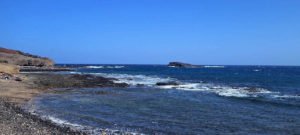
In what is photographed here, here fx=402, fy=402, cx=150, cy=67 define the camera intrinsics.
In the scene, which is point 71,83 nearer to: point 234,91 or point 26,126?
point 234,91

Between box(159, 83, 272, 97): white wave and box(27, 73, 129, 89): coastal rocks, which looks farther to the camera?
box(27, 73, 129, 89): coastal rocks

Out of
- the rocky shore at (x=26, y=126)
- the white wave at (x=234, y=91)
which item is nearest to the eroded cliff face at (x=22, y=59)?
the white wave at (x=234, y=91)

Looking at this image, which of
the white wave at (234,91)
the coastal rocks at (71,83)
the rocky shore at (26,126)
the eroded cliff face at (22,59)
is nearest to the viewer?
the rocky shore at (26,126)

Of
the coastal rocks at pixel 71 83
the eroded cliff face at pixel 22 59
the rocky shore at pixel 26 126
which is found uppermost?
the eroded cliff face at pixel 22 59

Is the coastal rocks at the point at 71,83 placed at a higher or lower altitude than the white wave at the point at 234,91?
higher

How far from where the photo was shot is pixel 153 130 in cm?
2028

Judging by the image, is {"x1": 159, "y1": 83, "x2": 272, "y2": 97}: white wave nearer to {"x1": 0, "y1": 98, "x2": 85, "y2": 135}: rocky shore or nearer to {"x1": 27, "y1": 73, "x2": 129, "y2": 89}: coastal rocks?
{"x1": 27, "y1": 73, "x2": 129, "y2": 89}: coastal rocks

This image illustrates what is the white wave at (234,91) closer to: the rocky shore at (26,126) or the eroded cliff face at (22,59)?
the rocky shore at (26,126)

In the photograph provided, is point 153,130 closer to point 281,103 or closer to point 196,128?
point 196,128

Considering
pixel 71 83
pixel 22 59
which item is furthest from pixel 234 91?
pixel 22 59

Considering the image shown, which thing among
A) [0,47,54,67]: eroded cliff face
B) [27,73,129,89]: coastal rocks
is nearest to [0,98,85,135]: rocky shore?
[27,73,129,89]: coastal rocks

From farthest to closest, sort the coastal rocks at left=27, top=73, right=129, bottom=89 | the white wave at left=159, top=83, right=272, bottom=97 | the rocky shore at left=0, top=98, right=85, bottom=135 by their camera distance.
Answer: the coastal rocks at left=27, top=73, right=129, bottom=89 → the white wave at left=159, top=83, right=272, bottom=97 → the rocky shore at left=0, top=98, right=85, bottom=135

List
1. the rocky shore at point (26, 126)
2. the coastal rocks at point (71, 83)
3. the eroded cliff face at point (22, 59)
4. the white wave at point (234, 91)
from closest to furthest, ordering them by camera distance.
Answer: the rocky shore at point (26, 126) → the white wave at point (234, 91) → the coastal rocks at point (71, 83) → the eroded cliff face at point (22, 59)

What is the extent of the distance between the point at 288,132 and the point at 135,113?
33.2 feet
